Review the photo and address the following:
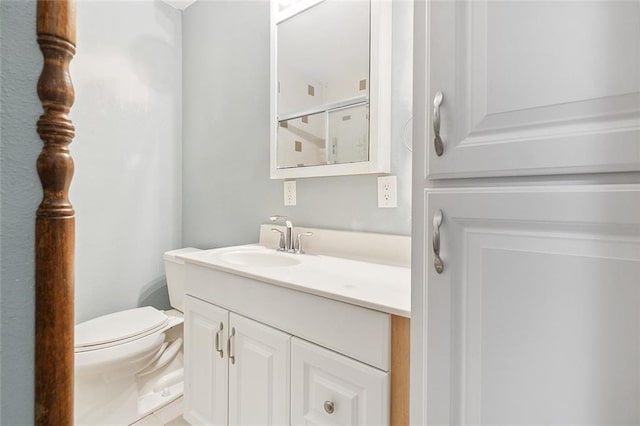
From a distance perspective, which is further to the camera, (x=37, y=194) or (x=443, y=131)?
(x=443, y=131)

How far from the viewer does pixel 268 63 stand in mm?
1789

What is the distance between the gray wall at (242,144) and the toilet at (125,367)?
24.9 inches

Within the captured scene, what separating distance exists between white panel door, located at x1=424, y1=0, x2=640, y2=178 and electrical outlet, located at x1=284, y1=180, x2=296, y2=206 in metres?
1.05

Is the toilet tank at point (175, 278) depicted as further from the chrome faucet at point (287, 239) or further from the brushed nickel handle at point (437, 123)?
the brushed nickel handle at point (437, 123)

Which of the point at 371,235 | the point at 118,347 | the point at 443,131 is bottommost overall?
the point at 118,347

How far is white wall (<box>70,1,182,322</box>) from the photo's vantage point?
185cm

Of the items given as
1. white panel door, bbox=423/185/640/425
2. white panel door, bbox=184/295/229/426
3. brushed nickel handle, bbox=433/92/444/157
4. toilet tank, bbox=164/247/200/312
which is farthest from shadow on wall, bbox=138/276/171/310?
brushed nickel handle, bbox=433/92/444/157

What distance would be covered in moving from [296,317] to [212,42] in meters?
1.90

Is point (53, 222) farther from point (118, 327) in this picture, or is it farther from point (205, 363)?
point (118, 327)

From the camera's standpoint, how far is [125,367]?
Answer: 1.47m

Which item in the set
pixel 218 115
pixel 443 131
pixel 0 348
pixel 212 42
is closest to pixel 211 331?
pixel 0 348

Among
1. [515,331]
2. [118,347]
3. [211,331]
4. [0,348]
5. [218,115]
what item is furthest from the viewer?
[218,115]

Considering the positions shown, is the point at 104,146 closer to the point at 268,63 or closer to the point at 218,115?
the point at 218,115

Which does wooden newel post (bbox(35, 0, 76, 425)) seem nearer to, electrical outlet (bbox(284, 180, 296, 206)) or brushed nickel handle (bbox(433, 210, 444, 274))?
brushed nickel handle (bbox(433, 210, 444, 274))
